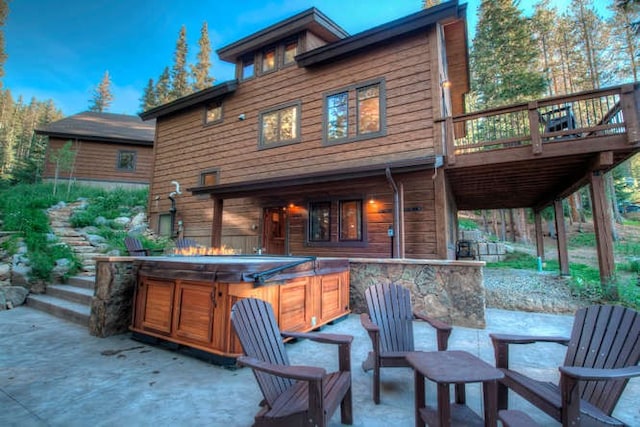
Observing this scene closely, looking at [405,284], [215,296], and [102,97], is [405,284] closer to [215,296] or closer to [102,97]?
[215,296]

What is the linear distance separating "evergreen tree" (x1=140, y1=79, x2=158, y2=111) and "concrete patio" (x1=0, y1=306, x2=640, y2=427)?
88.0 ft

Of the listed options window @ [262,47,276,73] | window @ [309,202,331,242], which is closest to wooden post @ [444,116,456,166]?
window @ [309,202,331,242]

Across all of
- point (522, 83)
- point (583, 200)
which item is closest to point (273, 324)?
point (522, 83)

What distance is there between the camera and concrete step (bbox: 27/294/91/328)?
4.53 m

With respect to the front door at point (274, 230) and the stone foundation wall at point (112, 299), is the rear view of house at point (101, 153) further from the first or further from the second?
the stone foundation wall at point (112, 299)

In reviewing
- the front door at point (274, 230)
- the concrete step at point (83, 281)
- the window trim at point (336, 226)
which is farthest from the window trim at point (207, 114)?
the concrete step at point (83, 281)

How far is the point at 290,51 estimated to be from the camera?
29.9 ft

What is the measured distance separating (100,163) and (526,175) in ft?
61.5

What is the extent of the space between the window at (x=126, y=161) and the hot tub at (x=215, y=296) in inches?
576

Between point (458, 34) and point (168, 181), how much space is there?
11.1 metres

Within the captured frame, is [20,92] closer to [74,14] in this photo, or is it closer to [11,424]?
[74,14]

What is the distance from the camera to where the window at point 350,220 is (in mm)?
7445

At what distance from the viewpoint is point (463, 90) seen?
37.2ft

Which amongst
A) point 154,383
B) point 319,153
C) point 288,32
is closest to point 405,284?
point 154,383
